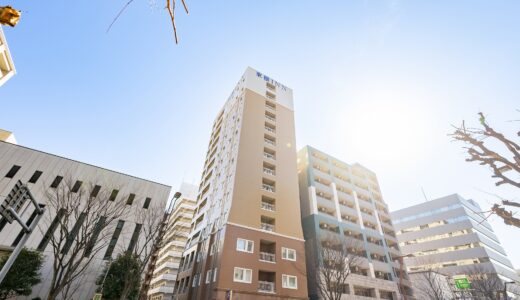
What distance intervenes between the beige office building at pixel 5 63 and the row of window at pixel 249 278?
22.6 metres

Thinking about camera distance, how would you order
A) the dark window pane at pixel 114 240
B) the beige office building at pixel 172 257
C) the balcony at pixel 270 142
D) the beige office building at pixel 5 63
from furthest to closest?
the beige office building at pixel 172 257
the balcony at pixel 270 142
the dark window pane at pixel 114 240
the beige office building at pixel 5 63

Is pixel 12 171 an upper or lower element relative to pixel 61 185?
upper

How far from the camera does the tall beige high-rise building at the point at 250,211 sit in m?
23.9

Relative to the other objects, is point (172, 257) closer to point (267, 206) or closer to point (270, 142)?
point (267, 206)

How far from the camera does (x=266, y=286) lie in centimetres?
2391

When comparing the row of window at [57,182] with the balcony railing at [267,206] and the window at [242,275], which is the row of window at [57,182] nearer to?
the window at [242,275]

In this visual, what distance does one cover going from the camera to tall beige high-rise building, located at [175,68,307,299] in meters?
23.9

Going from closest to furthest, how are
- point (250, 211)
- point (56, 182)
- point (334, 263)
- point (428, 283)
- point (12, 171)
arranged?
point (334, 263), point (12, 171), point (56, 182), point (250, 211), point (428, 283)

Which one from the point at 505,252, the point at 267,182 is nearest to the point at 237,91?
the point at 267,182

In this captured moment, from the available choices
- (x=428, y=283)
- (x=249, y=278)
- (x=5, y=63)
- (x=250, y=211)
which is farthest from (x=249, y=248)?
(x=428, y=283)

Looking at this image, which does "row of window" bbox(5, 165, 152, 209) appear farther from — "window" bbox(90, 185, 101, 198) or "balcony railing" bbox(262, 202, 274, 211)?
"balcony railing" bbox(262, 202, 274, 211)

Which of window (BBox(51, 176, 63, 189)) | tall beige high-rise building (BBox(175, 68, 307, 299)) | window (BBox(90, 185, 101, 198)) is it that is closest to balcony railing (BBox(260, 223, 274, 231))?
tall beige high-rise building (BBox(175, 68, 307, 299))

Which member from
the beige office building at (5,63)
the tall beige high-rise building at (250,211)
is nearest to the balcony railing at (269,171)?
the tall beige high-rise building at (250,211)

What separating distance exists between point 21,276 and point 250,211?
2052cm
